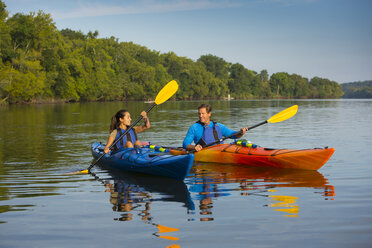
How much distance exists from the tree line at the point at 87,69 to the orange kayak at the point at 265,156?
126ft

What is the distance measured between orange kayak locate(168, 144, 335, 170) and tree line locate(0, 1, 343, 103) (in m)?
38.3

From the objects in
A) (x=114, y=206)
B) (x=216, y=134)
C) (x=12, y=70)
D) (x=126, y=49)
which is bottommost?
(x=114, y=206)

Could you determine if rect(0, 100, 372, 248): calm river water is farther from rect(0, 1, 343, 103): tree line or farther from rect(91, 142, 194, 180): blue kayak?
rect(0, 1, 343, 103): tree line

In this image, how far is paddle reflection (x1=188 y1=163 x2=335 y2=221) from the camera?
5211 millimetres

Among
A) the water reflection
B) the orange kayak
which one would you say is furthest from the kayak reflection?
the orange kayak

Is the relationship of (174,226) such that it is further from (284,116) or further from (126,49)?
(126,49)

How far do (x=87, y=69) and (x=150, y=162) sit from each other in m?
60.9

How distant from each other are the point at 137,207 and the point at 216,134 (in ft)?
12.5

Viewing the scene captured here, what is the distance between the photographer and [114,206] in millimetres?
5293

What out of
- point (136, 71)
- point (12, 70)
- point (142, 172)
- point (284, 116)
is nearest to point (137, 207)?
point (142, 172)

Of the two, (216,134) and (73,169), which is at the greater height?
(216,134)

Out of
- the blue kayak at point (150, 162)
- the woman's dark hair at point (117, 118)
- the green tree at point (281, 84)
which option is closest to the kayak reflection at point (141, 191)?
the blue kayak at point (150, 162)

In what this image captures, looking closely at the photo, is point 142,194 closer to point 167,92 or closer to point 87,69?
point 167,92

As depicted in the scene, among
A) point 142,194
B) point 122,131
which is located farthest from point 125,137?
point 142,194
